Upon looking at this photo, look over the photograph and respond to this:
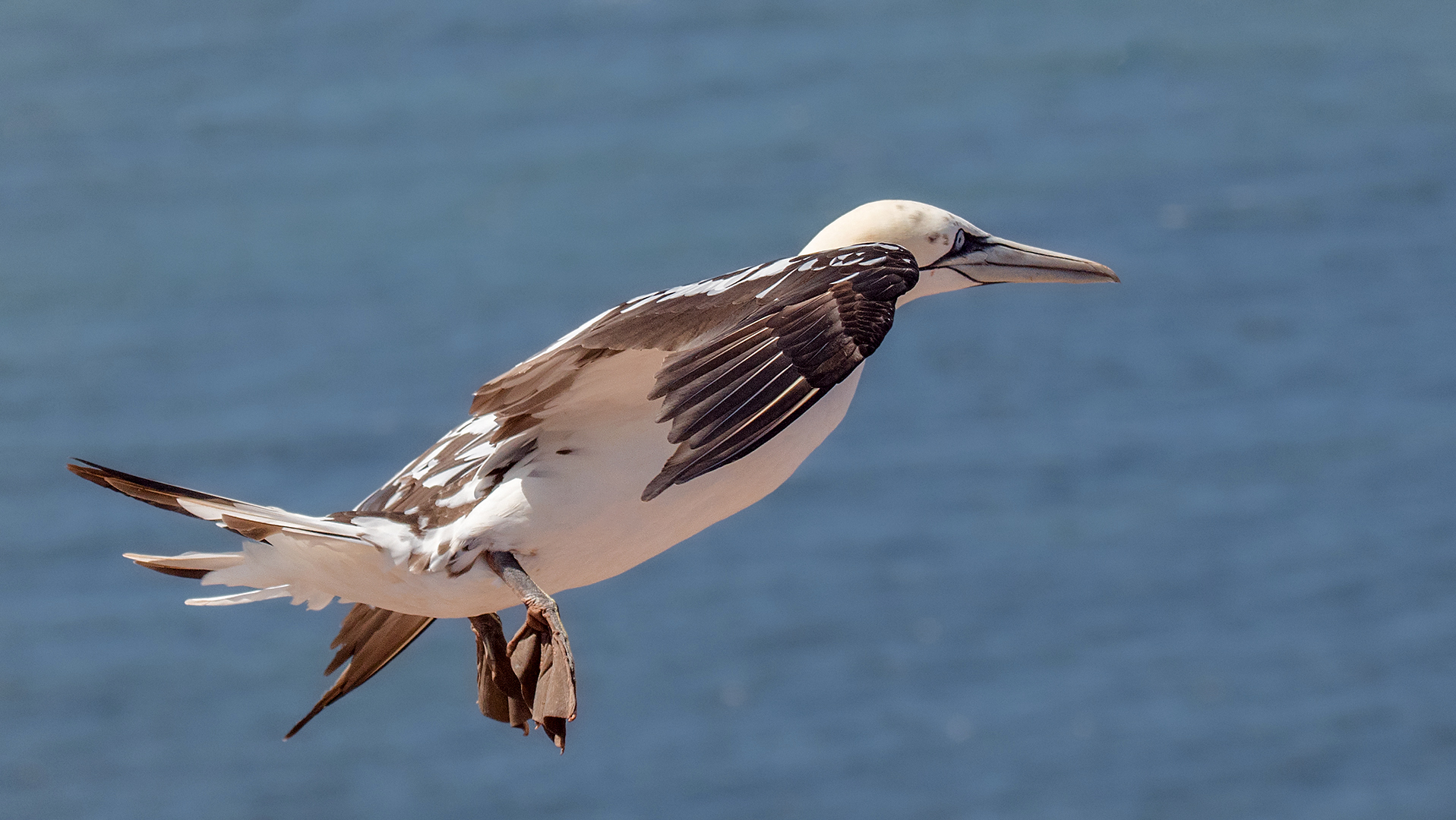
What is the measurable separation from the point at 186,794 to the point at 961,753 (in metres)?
17.6

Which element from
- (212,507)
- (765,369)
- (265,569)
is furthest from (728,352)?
(265,569)

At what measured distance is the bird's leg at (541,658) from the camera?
24.6 ft

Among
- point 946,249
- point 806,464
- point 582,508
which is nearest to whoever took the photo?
point 582,508

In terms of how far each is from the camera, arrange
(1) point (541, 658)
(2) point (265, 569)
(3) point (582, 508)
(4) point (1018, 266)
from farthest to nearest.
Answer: (4) point (1018, 266)
(2) point (265, 569)
(3) point (582, 508)
(1) point (541, 658)

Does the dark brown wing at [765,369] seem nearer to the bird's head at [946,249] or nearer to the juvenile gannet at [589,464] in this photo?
the juvenile gannet at [589,464]

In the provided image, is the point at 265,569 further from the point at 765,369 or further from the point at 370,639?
the point at 765,369

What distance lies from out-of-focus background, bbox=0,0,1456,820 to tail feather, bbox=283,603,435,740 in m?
32.1

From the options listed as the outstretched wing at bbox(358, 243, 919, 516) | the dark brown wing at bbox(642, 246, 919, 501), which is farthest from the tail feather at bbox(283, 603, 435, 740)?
the dark brown wing at bbox(642, 246, 919, 501)

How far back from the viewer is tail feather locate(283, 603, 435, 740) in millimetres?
9242

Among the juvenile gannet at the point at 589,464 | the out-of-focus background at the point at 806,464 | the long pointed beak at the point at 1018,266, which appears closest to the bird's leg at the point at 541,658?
the juvenile gannet at the point at 589,464

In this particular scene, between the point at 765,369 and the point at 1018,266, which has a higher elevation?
the point at 1018,266

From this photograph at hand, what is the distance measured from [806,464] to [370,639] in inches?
1379

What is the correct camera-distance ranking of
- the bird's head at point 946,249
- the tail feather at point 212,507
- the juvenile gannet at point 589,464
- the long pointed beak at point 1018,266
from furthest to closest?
the long pointed beak at point 1018,266
the bird's head at point 946,249
the tail feather at point 212,507
the juvenile gannet at point 589,464

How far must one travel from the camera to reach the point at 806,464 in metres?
44.2
